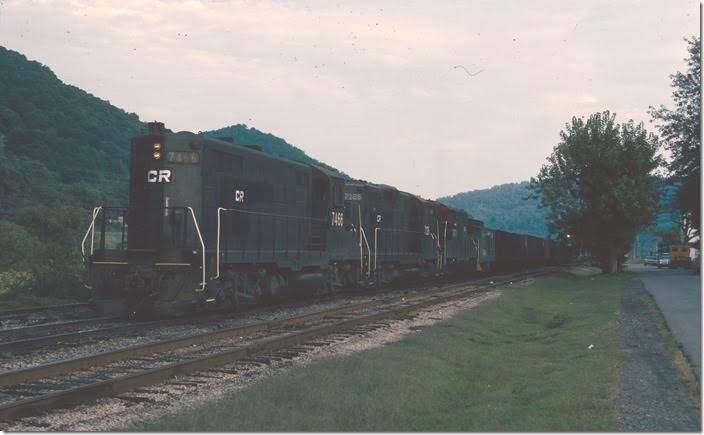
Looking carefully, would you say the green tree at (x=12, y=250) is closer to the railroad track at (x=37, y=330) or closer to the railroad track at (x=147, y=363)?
the railroad track at (x=37, y=330)

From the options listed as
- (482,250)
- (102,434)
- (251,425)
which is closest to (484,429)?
(251,425)

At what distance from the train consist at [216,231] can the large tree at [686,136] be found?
103ft

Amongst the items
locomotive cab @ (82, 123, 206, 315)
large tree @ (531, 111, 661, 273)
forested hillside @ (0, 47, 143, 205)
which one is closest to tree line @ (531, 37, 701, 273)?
large tree @ (531, 111, 661, 273)

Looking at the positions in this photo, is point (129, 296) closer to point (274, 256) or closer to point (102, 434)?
point (274, 256)

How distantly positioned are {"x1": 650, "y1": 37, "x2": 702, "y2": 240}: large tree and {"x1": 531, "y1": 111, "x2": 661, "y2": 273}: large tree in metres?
2.40

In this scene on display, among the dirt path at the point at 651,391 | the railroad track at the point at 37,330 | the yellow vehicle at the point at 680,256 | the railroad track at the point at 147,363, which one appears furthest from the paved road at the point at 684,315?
the yellow vehicle at the point at 680,256

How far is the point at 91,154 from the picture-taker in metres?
88.4

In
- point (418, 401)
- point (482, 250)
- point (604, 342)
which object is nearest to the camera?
point (418, 401)

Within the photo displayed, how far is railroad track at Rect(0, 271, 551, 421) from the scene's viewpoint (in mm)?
8570

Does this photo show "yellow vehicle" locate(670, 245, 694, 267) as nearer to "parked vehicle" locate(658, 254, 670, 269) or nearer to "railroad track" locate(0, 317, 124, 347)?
"parked vehicle" locate(658, 254, 670, 269)

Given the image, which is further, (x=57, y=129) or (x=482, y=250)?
(x=57, y=129)

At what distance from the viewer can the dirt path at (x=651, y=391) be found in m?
7.71

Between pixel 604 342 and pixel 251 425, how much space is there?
9.22 meters

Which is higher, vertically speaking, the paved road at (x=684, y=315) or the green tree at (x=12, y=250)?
the green tree at (x=12, y=250)
